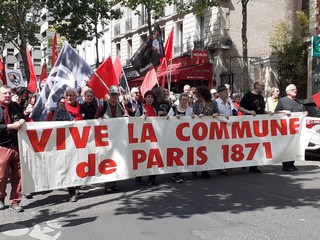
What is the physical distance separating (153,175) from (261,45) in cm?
2131

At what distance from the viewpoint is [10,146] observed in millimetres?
6141

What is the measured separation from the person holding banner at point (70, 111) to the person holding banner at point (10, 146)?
701 millimetres

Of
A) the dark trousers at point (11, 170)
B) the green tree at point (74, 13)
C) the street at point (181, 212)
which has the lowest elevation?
the street at point (181, 212)

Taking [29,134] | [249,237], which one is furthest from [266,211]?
[29,134]

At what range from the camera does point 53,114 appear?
692 cm

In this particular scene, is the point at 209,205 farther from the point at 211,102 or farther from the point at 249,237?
the point at 211,102

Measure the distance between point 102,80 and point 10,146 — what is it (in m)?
1.93

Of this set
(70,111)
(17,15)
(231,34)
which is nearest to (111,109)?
(70,111)

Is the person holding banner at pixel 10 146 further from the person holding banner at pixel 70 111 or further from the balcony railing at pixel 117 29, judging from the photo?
the balcony railing at pixel 117 29

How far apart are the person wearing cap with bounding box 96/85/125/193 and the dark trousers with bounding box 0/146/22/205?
57.6 inches

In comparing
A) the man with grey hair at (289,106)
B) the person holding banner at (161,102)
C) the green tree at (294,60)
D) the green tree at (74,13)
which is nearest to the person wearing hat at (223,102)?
the man with grey hair at (289,106)

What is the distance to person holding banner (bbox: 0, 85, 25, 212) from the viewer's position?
6.00 meters

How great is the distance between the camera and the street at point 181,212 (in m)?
4.87

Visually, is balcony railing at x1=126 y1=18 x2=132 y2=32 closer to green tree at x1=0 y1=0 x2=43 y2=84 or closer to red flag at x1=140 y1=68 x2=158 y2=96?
green tree at x1=0 y1=0 x2=43 y2=84
